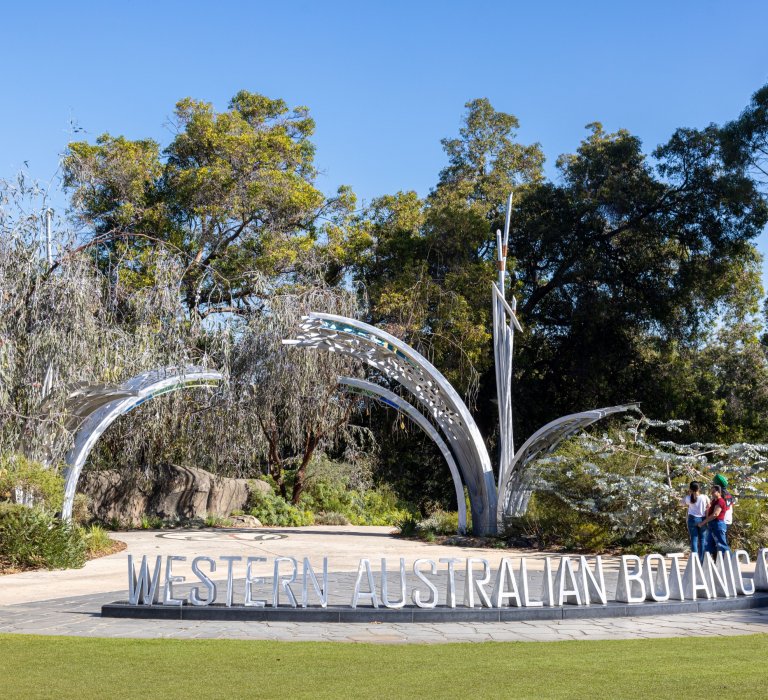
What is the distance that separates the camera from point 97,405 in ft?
53.0

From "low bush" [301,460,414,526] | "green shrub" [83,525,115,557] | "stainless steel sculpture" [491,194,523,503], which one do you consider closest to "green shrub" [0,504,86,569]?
"green shrub" [83,525,115,557]

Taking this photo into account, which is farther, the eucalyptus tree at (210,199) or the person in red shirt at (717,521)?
the eucalyptus tree at (210,199)

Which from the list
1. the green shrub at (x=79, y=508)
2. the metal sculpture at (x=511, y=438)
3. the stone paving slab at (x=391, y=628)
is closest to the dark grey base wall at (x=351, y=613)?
the stone paving slab at (x=391, y=628)

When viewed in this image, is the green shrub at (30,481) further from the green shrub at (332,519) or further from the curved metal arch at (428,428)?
the green shrub at (332,519)

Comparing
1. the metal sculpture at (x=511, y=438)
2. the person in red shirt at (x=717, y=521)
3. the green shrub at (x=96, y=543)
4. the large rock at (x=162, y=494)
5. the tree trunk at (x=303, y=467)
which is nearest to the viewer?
the person in red shirt at (x=717, y=521)

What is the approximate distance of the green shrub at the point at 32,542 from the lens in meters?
13.0

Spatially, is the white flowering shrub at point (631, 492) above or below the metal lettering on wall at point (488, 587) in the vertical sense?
above

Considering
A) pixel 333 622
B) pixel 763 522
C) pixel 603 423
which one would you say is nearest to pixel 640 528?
pixel 763 522

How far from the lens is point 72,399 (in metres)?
15.6

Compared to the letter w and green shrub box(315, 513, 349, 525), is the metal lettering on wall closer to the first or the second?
the letter w

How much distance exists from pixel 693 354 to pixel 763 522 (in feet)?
48.4

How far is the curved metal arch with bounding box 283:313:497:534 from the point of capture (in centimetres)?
1732

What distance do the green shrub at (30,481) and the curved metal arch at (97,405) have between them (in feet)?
3.99

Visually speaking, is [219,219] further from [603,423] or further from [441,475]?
[603,423]
